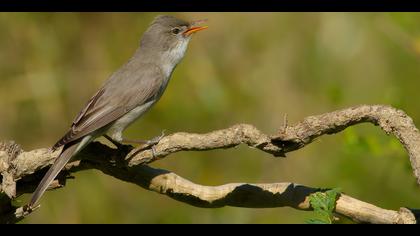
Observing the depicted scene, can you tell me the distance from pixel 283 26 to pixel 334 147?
1580 millimetres

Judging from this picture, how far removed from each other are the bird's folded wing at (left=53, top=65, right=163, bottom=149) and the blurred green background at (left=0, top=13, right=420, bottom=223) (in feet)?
5.60

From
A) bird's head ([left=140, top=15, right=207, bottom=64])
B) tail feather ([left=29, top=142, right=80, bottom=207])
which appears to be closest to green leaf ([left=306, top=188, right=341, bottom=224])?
tail feather ([left=29, top=142, right=80, bottom=207])

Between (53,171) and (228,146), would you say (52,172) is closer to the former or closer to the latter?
(53,171)

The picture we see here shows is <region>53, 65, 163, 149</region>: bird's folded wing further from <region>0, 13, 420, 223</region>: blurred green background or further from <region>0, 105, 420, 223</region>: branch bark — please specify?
<region>0, 13, 420, 223</region>: blurred green background

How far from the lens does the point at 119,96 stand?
644 centimetres

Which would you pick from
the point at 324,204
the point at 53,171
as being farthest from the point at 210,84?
the point at 324,204

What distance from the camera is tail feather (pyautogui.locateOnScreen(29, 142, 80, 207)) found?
16.0 ft

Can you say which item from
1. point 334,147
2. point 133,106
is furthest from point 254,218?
point 133,106

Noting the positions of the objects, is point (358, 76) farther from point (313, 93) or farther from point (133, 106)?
point (133, 106)

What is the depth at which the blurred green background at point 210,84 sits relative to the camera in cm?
828

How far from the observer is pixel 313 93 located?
8805 mm

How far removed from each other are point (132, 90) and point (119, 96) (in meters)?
0.13

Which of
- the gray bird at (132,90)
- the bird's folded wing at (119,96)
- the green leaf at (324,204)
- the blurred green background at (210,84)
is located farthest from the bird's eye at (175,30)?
the green leaf at (324,204)

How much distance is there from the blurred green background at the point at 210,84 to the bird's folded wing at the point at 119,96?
1.71 meters
